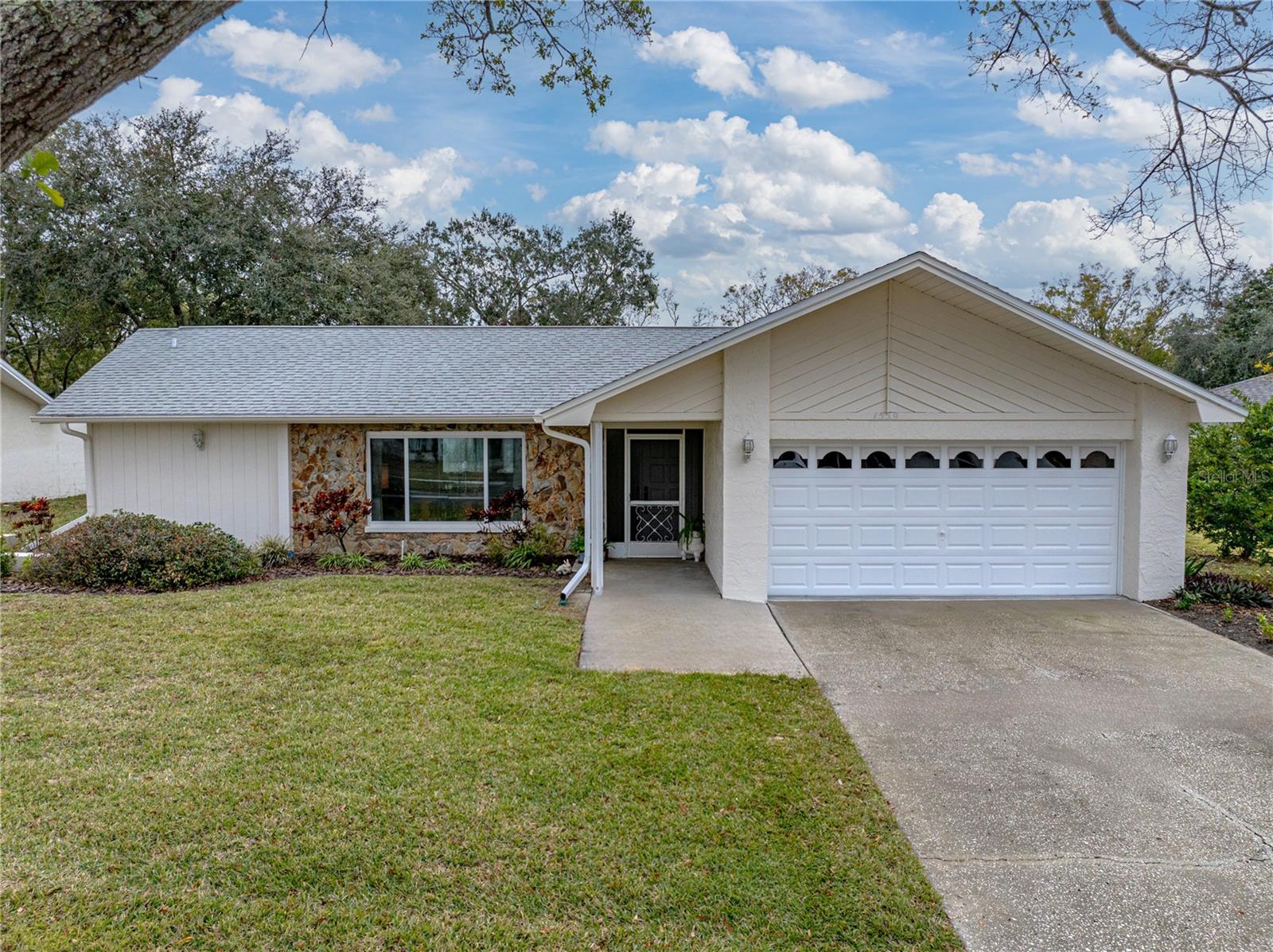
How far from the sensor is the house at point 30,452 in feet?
55.1

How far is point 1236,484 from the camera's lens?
34.9ft

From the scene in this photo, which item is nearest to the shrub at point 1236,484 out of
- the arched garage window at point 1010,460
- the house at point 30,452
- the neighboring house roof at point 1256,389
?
the arched garage window at point 1010,460

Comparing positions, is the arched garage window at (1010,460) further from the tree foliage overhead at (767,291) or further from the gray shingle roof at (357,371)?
the tree foliage overhead at (767,291)

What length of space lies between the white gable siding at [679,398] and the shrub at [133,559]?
578 cm

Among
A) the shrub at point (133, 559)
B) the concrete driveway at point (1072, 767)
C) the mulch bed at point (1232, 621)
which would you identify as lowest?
the concrete driveway at point (1072, 767)

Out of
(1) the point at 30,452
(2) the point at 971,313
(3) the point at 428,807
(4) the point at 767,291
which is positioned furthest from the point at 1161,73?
(4) the point at 767,291

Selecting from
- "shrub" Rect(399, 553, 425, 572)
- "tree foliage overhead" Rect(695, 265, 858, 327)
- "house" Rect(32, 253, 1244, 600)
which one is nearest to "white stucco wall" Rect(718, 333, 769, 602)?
"house" Rect(32, 253, 1244, 600)

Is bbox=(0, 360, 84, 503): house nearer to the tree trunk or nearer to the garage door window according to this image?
the garage door window

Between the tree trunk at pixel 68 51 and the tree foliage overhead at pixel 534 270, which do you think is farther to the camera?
the tree foliage overhead at pixel 534 270

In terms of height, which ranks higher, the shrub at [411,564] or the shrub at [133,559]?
the shrub at [133,559]

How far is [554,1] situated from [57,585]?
9.65 m

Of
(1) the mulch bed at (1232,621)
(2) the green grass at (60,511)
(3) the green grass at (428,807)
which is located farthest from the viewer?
(2) the green grass at (60,511)

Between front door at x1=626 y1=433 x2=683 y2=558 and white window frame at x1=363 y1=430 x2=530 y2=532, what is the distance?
1.84 metres

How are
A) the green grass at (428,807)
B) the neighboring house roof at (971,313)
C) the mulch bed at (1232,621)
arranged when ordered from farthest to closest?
the neighboring house roof at (971,313), the mulch bed at (1232,621), the green grass at (428,807)
